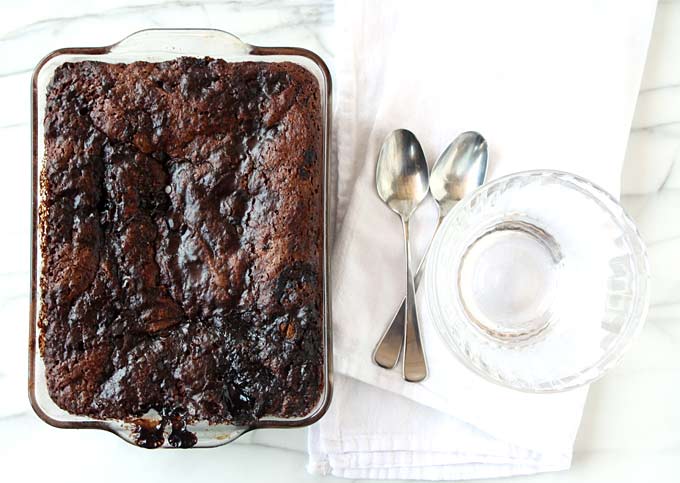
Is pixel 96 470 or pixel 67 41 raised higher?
pixel 67 41

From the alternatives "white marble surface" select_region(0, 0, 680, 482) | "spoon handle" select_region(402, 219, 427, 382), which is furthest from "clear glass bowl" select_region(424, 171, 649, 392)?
"white marble surface" select_region(0, 0, 680, 482)

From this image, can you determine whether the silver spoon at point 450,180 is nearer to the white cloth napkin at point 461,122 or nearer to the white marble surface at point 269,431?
the white cloth napkin at point 461,122

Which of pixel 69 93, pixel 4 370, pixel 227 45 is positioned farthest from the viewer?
pixel 4 370

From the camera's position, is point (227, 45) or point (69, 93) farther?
point (227, 45)

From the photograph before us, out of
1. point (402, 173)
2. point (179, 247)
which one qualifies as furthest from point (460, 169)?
point (179, 247)

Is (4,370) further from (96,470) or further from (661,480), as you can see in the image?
(661,480)

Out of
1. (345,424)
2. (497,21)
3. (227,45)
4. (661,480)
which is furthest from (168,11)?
(661,480)

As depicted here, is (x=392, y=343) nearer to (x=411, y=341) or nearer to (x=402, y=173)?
(x=411, y=341)
